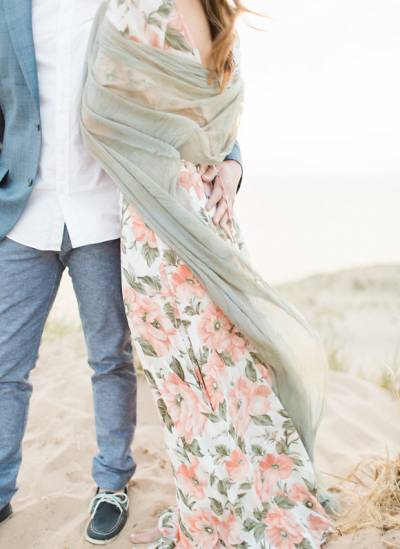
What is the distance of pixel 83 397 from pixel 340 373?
1.49 metres

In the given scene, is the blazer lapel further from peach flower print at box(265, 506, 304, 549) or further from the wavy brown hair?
peach flower print at box(265, 506, 304, 549)

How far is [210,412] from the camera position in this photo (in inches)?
80.2

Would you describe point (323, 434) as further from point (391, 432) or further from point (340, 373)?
point (340, 373)

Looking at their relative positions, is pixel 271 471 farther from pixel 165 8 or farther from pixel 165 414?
pixel 165 8

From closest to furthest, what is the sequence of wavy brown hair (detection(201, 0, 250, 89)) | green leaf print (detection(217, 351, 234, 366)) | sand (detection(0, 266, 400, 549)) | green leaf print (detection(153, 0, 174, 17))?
green leaf print (detection(153, 0, 174, 17))
wavy brown hair (detection(201, 0, 250, 89))
green leaf print (detection(217, 351, 234, 366))
sand (detection(0, 266, 400, 549))

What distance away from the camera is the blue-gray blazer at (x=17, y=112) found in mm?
1970

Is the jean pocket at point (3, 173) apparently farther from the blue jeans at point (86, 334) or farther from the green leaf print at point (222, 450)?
the green leaf print at point (222, 450)

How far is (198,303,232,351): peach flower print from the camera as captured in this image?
2021mm

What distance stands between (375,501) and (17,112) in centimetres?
180

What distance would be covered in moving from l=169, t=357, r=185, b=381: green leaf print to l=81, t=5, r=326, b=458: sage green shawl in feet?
0.73

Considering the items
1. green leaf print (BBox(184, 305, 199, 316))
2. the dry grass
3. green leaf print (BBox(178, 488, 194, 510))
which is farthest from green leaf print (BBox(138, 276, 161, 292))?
the dry grass

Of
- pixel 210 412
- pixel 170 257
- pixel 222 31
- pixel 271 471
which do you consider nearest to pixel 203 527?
pixel 271 471

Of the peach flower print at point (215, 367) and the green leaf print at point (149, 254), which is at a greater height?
the green leaf print at point (149, 254)

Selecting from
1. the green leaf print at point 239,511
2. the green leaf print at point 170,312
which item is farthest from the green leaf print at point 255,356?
the green leaf print at point 239,511
